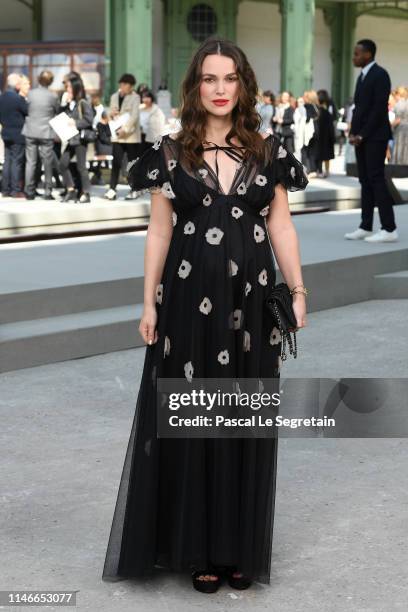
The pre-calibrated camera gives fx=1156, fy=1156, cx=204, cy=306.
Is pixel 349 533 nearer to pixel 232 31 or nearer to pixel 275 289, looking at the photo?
pixel 275 289

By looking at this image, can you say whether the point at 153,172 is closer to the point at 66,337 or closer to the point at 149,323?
the point at 149,323

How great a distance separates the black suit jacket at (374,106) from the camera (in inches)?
366

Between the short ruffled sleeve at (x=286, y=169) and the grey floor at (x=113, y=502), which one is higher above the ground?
the short ruffled sleeve at (x=286, y=169)

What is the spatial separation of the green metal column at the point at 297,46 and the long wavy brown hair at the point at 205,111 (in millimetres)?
26066

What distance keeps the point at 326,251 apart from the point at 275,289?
5946 mm

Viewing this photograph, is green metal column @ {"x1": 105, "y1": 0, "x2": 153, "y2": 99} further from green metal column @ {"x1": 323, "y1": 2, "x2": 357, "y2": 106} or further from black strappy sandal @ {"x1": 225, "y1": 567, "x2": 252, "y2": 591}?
black strappy sandal @ {"x1": 225, "y1": 567, "x2": 252, "y2": 591}

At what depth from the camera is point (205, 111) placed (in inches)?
131

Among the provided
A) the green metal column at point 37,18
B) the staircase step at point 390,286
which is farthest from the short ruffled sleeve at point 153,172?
the green metal column at point 37,18

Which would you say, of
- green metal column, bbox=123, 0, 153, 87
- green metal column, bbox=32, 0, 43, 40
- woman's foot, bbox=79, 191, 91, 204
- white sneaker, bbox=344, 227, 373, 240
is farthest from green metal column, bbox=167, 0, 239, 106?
white sneaker, bbox=344, 227, 373, 240

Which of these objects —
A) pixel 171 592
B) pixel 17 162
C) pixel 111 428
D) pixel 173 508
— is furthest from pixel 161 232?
pixel 17 162

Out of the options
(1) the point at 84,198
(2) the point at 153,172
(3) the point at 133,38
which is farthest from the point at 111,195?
(3) the point at 133,38

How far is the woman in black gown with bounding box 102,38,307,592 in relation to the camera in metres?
3.30

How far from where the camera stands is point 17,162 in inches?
588

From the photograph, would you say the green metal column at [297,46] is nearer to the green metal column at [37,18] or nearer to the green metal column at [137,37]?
the green metal column at [137,37]
